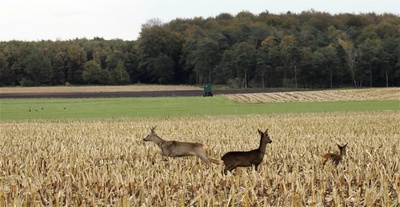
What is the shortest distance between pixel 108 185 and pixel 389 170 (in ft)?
16.5

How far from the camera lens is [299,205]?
778 cm

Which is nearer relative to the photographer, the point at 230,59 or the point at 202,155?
the point at 202,155

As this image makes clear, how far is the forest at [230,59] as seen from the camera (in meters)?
118

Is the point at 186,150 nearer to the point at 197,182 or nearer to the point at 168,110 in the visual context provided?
the point at 197,182

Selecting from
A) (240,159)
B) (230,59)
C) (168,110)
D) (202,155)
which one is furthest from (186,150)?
(230,59)

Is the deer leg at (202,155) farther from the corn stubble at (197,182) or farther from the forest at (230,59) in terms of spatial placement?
the forest at (230,59)

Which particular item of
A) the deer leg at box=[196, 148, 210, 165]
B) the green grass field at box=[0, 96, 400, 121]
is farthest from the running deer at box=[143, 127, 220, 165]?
the green grass field at box=[0, 96, 400, 121]

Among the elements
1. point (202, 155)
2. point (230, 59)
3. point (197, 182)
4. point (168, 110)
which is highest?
point (230, 59)

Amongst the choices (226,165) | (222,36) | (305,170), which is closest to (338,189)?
(305,170)

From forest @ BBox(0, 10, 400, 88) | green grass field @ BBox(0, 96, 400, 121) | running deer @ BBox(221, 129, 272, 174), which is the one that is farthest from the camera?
forest @ BBox(0, 10, 400, 88)

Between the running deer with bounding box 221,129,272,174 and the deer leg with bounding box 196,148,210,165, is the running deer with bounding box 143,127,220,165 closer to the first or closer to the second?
the deer leg with bounding box 196,148,210,165

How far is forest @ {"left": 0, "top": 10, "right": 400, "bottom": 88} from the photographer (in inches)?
4660

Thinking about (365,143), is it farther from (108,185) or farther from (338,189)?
(108,185)

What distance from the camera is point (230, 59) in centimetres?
13100
